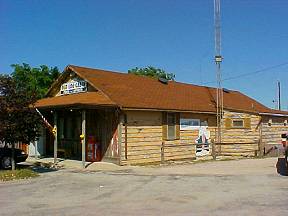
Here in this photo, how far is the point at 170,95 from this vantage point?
26047 mm

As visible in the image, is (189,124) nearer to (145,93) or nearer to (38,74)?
(145,93)

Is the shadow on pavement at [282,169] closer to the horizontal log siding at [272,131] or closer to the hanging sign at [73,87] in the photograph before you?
the horizontal log siding at [272,131]

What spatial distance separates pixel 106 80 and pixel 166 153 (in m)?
5.29

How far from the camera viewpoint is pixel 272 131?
28.0 metres

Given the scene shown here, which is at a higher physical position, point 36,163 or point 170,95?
point 170,95

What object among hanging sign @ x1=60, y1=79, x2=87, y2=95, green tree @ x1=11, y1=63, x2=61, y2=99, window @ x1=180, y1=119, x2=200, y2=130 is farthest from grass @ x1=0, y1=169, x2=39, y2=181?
green tree @ x1=11, y1=63, x2=61, y2=99

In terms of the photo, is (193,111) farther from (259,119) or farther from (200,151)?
(259,119)

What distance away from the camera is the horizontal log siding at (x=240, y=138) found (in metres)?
26.3

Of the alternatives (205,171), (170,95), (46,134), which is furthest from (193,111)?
(46,134)

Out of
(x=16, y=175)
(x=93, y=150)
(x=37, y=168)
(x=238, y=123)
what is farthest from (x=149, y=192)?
(x=238, y=123)

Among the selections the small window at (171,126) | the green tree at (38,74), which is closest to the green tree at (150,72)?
the green tree at (38,74)

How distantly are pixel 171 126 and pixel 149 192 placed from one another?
11.3 metres

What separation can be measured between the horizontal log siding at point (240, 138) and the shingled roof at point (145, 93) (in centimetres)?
53

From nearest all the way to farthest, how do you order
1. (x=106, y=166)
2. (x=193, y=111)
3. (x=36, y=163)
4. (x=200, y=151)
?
(x=106, y=166)
(x=36, y=163)
(x=193, y=111)
(x=200, y=151)
